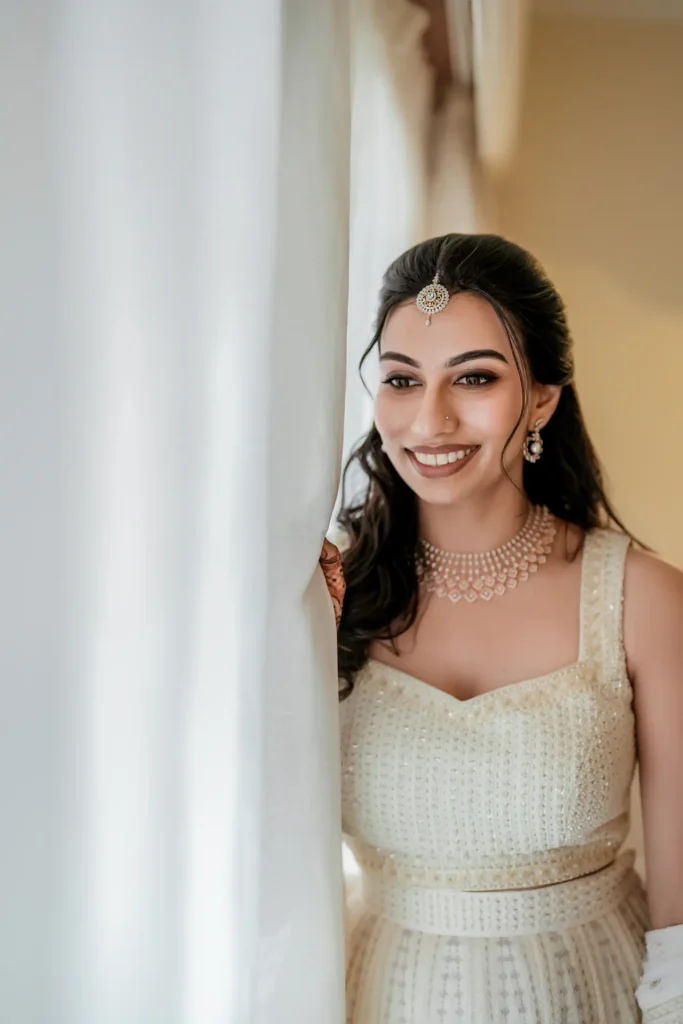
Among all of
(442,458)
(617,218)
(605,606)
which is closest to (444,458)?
(442,458)

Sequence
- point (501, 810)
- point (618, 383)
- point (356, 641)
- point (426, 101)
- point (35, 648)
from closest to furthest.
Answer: point (35, 648) < point (501, 810) < point (356, 641) < point (426, 101) < point (618, 383)

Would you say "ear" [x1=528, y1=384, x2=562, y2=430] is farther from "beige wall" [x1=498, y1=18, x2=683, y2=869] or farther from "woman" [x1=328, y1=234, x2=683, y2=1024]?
"beige wall" [x1=498, y1=18, x2=683, y2=869]

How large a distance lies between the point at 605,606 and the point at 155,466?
0.69 metres

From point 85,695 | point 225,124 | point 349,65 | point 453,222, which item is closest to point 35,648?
point 85,695

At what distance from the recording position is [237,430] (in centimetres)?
52

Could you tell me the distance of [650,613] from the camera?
1003mm

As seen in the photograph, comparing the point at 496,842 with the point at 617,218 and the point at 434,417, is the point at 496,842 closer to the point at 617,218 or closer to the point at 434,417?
the point at 434,417

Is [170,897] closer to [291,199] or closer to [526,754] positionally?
[291,199]

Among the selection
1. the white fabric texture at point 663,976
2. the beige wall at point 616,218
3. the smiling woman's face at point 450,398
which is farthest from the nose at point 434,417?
the beige wall at point 616,218

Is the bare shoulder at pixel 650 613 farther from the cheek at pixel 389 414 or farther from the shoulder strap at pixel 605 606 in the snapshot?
the cheek at pixel 389 414

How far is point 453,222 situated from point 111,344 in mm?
1147

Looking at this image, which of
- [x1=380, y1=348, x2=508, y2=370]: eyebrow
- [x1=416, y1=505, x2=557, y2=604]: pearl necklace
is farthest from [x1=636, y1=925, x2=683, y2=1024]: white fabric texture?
[x1=380, y1=348, x2=508, y2=370]: eyebrow

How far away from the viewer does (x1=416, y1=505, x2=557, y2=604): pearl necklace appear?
1.07 m

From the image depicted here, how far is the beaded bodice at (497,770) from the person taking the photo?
947 millimetres
